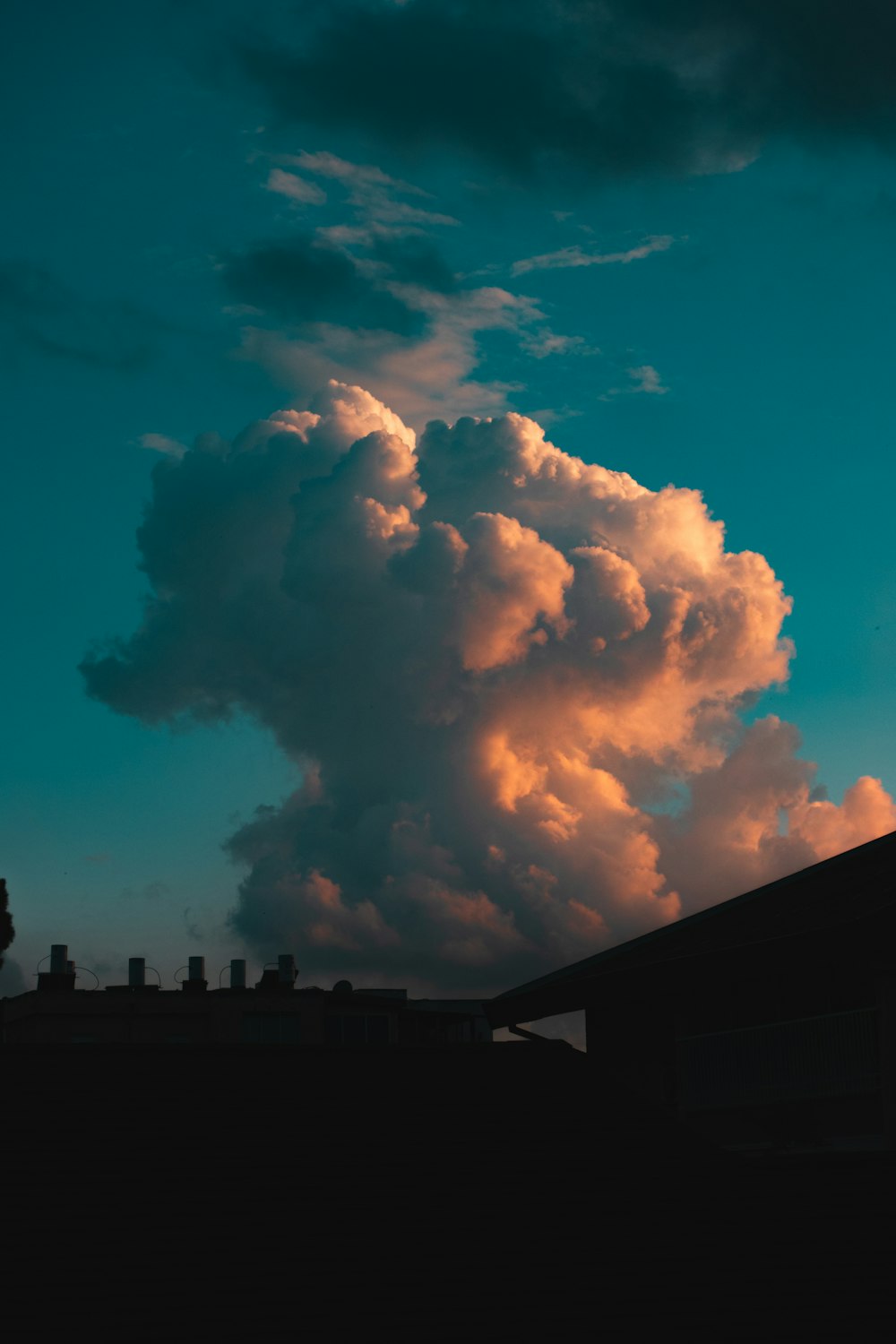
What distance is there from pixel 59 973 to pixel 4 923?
1774 centimetres

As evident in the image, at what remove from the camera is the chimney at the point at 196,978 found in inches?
2477

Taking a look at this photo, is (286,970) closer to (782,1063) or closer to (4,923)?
(4,923)

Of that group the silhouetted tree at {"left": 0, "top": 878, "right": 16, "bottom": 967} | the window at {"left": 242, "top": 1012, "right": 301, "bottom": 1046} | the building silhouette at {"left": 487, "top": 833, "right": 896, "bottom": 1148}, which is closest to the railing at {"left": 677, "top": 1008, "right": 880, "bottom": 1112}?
the building silhouette at {"left": 487, "top": 833, "right": 896, "bottom": 1148}

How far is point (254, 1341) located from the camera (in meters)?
13.2

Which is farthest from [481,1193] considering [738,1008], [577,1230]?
[738,1008]

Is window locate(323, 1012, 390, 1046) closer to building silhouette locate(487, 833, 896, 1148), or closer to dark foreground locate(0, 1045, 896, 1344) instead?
building silhouette locate(487, 833, 896, 1148)

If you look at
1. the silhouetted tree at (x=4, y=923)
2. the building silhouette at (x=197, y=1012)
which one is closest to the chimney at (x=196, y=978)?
the building silhouette at (x=197, y=1012)

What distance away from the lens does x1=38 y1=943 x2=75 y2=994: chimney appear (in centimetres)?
6050

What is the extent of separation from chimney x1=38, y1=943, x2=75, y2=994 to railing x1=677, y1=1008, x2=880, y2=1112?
38825 millimetres

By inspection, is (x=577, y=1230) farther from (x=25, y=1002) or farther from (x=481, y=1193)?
(x=25, y=1002)

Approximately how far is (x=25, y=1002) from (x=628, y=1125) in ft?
156

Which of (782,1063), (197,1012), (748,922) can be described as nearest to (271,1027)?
(197,1012)

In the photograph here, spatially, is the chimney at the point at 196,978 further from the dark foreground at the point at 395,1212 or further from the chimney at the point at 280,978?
the dark foreground at the point at 395,1212

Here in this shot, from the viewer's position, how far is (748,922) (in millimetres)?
28906
